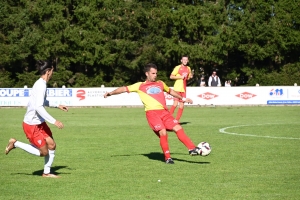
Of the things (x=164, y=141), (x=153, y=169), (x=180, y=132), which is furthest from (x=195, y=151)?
(x=153, y=169)

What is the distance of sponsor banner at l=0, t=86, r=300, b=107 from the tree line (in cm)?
1419

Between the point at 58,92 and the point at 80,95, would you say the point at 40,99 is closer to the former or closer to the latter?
the point at 58,92

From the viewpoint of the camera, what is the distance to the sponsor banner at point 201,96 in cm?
3953

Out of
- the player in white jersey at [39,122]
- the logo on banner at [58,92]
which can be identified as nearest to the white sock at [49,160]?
the player in white jersey at [39,122]

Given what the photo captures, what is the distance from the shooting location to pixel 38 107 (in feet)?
35.4

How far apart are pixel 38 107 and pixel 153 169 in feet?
8.64

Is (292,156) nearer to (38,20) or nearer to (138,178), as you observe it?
(138,178)

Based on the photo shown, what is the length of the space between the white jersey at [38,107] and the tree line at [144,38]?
4449cm

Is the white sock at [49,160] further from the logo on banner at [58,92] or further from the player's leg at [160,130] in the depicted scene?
the logo on banner at [58,92]

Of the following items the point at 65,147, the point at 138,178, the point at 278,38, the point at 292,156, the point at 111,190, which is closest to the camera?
the point at 111,190

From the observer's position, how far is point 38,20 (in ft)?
193

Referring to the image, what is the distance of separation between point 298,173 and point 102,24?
153 ft

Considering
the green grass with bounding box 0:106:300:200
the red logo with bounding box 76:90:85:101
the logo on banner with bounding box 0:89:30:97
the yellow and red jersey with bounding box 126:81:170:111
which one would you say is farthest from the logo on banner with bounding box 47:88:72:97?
the yellow and red jersey with bounding box 126:81:170:111

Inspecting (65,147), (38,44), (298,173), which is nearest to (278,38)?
(38,44)
